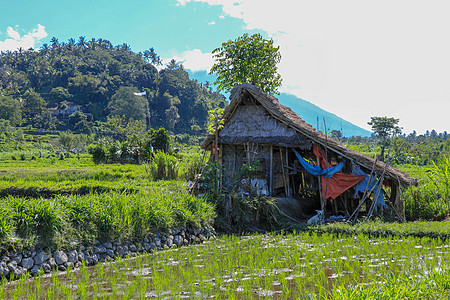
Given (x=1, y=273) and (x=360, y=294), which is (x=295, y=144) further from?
(x=1, y=273)

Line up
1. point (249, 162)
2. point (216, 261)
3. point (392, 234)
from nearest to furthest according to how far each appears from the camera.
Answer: point (216, 261)
point (392, 234)
point (249, 162)

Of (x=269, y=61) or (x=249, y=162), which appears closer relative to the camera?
(x=249, y=162)

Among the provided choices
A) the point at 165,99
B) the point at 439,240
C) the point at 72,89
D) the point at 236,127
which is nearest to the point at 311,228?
the point at 439,240

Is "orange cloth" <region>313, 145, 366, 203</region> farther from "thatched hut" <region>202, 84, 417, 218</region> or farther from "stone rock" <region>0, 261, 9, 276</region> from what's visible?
"stone rock" <region>0, 261, 9, 276</region>

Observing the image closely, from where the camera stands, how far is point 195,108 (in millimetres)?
62969

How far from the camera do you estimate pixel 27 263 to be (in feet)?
15.4

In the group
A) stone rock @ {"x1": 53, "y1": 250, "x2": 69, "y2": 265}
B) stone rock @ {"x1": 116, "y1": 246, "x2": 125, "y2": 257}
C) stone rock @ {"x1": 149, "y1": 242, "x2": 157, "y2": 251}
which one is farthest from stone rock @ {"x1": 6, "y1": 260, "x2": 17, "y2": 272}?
stone rock @ {"x1": 149, "y1": 242, "x2": 157, "y2": 251}

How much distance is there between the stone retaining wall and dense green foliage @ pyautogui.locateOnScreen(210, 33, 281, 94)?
9.69m

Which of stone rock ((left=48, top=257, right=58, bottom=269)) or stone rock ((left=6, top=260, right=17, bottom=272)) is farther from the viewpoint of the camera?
stone rock ((left=48, top=257, right=58, bottom=269))

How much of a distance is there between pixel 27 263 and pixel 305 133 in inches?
270

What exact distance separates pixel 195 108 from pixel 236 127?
2110 inches

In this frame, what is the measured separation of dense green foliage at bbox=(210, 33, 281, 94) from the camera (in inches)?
599

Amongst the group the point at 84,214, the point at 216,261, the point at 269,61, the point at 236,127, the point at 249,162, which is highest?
the point at 269,61

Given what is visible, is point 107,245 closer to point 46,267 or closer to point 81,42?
point 46,267
